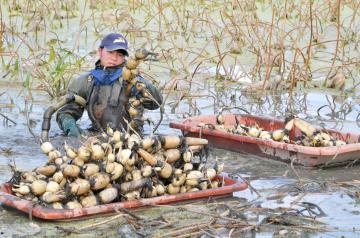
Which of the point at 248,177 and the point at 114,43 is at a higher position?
the point at 114,43

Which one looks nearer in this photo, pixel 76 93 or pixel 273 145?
pixel 273 145

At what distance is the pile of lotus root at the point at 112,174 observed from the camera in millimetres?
4824

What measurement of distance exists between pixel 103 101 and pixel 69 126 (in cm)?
33

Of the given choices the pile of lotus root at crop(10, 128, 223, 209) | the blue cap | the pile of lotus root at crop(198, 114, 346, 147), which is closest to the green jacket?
the blue cap

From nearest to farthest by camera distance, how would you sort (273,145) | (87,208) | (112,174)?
(87,208)
(112,174)
(273,145)

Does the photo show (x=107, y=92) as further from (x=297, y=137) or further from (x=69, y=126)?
(x=297, y=137)

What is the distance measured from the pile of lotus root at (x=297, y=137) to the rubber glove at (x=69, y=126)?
914 millimetres

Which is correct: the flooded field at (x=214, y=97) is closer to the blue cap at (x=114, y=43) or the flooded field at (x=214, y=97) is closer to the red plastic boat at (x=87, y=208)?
the red plastic boat at (x=87, y=208)

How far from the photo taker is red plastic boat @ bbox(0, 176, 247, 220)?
4645mm

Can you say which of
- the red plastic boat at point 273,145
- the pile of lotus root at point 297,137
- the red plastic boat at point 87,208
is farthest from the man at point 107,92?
the red plastic boat at point 87,208

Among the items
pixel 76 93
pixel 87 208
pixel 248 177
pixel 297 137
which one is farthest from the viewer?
pixel 76 93

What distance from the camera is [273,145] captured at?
20.6ft

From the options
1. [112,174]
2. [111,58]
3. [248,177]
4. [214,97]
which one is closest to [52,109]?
A: [111,58]

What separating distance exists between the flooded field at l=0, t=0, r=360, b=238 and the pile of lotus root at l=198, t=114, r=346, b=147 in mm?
218
